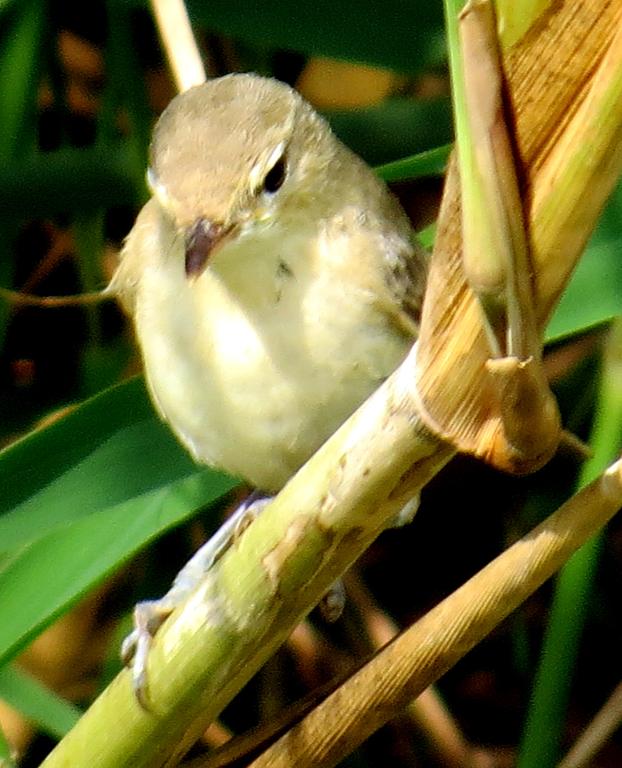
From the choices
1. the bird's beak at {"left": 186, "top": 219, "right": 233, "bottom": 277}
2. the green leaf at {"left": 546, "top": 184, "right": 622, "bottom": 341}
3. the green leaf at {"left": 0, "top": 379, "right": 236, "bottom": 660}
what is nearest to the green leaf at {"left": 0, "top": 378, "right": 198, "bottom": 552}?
the green leaf at {"left": 0, "top": 379, "right": 236, "bottom": 660}

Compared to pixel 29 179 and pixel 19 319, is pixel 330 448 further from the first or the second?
Answer: pixel 19 319

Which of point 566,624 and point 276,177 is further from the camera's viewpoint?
point 566,624

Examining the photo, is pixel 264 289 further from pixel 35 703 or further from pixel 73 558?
pixel 35 703

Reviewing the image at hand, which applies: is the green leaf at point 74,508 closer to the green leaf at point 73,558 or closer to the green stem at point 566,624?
the green leaf at point 73,558

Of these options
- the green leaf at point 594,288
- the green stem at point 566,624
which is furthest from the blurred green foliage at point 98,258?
the green stem at point 566,624

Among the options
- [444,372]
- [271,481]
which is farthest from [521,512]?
[444,372]

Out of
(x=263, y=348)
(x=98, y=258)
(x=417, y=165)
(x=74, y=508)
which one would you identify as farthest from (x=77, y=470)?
(x=98, y=258)
